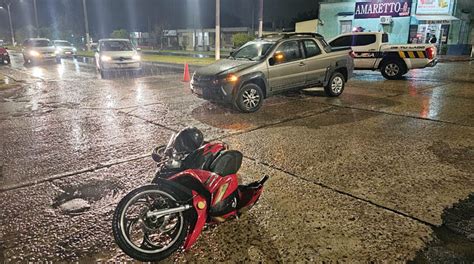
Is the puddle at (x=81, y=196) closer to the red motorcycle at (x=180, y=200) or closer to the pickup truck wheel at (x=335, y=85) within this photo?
the red motorcycle at (x=180, y=200)

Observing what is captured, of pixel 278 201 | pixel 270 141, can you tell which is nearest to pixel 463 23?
pixel 270 141

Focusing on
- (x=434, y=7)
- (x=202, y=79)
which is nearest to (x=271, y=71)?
(x=202, y=79)

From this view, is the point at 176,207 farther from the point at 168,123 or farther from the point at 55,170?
the point at 168,123

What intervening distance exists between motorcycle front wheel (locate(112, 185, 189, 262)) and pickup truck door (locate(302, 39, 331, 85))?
7.04m

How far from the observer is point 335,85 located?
10.1 metres

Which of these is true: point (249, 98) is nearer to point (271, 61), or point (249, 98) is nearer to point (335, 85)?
point (271, 61)

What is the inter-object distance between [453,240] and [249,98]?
5.66 meters

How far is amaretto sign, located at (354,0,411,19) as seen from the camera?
92.8 ft

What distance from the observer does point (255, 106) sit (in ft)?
27.4

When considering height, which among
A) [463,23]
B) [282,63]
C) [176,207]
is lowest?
[176,207]

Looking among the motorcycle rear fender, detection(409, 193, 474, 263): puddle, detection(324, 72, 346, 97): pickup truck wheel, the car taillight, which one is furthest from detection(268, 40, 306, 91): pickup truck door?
the car taillight

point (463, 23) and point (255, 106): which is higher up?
point (463, 23)

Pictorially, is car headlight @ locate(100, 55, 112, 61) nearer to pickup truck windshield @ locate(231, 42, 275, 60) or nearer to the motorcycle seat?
pickup truck windshield @ locate(231, 42, 275, 60)

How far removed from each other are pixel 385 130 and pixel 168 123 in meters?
4.42
